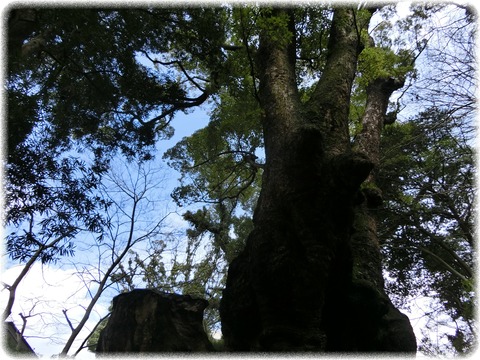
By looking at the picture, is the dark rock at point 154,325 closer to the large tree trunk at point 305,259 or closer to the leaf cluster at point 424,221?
the large tree trunk at point 305,259

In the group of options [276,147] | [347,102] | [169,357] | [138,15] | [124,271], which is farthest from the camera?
[124,271]

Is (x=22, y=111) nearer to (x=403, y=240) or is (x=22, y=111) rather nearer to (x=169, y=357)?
(x=169, y=357)

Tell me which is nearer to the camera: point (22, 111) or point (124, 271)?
point (22, 111)

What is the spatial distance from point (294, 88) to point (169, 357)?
349 cm

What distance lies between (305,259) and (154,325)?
6.16 feet

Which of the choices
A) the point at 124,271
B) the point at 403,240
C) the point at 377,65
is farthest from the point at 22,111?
the point at 403,240

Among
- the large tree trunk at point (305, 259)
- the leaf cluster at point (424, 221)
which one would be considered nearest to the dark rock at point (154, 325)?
the large tree trunk at point (305, 259)

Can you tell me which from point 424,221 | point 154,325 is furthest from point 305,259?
point 424,221

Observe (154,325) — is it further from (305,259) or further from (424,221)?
(424,221)

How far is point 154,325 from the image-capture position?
3988 mm

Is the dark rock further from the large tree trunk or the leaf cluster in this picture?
the leaf cluster

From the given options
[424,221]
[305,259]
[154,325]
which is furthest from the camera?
[424,221]

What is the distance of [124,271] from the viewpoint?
11750 millimetres

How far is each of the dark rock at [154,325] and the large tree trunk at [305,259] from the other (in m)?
0.40
